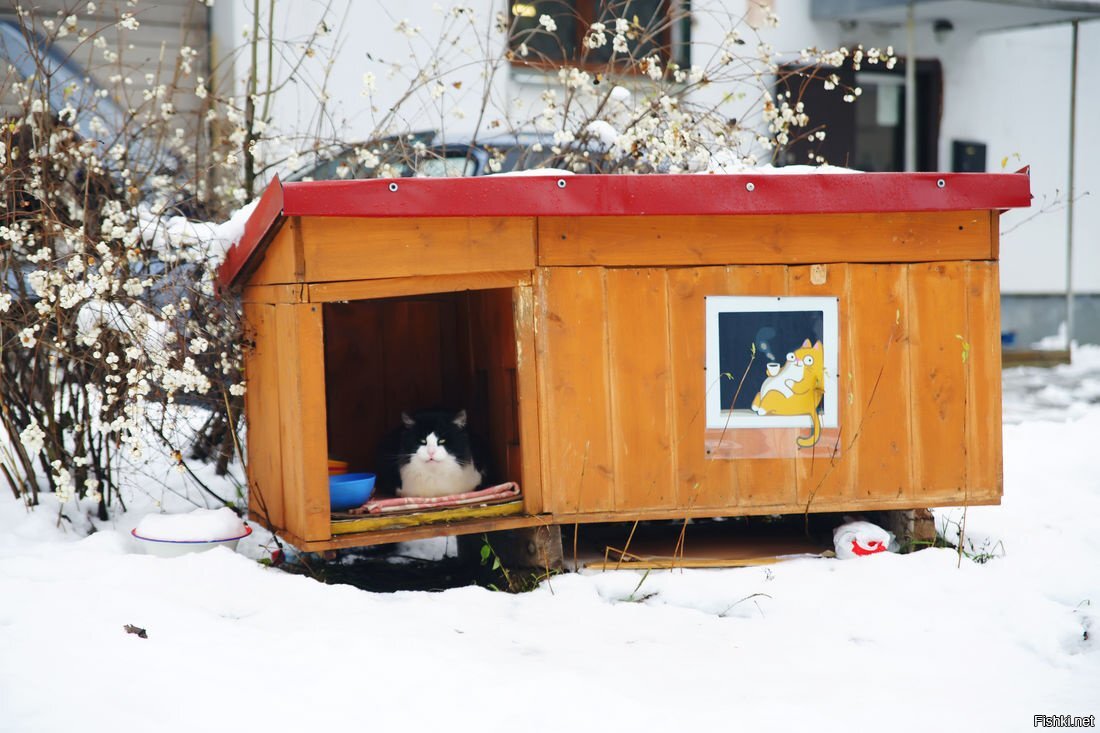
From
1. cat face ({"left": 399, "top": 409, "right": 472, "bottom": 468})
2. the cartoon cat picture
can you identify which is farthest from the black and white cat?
the cartoon cat picture

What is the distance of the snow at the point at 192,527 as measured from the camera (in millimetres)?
3584

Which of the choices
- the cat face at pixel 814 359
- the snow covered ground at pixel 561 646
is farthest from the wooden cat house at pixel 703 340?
the snow covered ground at pixel 561 646

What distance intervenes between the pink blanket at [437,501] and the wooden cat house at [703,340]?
0.06 meters

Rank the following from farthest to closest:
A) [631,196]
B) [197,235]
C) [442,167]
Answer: [442,167], [197,235], [631,196]

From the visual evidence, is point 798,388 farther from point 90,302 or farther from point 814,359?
point 90,302

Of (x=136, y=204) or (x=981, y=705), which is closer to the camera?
(x=981, y=705)

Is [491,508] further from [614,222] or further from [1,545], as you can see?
[1,545]

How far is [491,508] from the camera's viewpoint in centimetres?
356

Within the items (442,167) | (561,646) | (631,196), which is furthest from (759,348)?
(442,167)

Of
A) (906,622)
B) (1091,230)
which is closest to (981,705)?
(906,622)

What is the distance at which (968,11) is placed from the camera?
9039mm

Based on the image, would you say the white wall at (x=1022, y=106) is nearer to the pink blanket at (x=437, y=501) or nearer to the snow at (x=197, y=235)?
the snow at (x=197, y=235)

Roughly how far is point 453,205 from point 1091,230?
9.17m

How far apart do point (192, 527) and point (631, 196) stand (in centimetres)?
182
